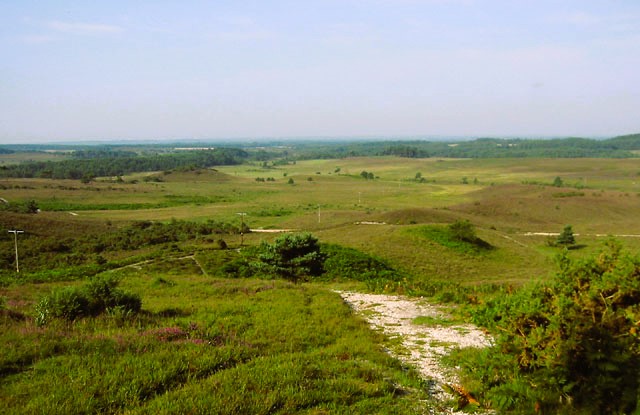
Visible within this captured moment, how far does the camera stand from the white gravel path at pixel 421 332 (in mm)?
8484

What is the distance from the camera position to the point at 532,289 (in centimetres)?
688

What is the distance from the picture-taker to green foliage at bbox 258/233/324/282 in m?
23.9

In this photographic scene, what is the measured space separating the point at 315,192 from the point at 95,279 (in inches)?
4597

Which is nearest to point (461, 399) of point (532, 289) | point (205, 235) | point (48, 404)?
point (532, 289)

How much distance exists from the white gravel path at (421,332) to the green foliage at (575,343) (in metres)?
1.13

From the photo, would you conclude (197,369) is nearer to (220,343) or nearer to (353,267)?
(220,343)

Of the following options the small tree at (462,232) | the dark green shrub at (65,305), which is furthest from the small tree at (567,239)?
the dark green shrub at (65,305)

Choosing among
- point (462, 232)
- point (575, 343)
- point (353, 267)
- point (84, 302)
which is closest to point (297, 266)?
point (353, 267)

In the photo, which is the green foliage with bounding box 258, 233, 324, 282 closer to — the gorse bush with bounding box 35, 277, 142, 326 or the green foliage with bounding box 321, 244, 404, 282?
the green foliage with bounding box 321, 244, 404, 282

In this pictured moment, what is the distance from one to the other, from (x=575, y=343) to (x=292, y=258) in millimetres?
19307

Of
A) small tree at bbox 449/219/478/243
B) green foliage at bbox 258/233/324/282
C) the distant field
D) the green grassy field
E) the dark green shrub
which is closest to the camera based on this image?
the green grassy field

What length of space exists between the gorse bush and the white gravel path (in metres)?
6.28

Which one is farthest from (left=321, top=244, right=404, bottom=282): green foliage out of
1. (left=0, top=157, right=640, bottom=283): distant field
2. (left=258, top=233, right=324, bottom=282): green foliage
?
(left=0, top=157, right=640, bottom=283): distant field

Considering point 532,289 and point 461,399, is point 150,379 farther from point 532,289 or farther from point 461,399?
point 532,289
